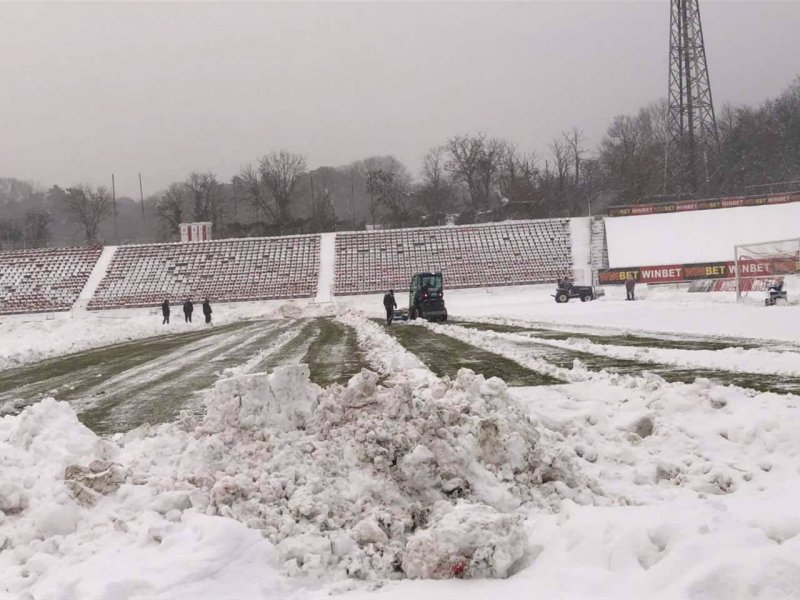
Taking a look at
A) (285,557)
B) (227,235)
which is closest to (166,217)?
(227,235)

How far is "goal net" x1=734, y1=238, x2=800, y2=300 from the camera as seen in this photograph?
2936 cm

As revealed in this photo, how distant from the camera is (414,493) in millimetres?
5039

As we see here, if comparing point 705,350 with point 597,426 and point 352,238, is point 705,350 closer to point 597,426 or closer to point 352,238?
point 597,426

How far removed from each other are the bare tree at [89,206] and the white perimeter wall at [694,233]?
250 feet

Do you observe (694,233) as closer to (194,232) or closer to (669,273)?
(669,273)

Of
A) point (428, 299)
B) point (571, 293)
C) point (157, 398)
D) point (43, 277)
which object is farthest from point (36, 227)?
point (157, 398)

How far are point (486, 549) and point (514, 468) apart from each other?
4.82 ft

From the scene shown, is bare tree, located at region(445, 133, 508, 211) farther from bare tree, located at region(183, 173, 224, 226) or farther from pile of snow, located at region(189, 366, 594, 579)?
pile of snow, located at region(189, 366, 594, 579)

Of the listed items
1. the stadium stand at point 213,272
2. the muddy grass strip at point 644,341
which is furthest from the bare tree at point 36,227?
the muddy grass strip at point 644,341

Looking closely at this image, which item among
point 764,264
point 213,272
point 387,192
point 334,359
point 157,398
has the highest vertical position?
point 387,192

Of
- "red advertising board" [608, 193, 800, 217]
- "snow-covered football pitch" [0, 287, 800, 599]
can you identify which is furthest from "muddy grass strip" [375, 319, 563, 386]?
"red advertising board" [608, 193, 800, 217]

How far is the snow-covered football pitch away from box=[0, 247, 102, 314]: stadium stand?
181 ft

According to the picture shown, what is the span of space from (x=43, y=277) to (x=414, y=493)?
65.8m

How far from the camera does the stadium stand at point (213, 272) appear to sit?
190 feet
